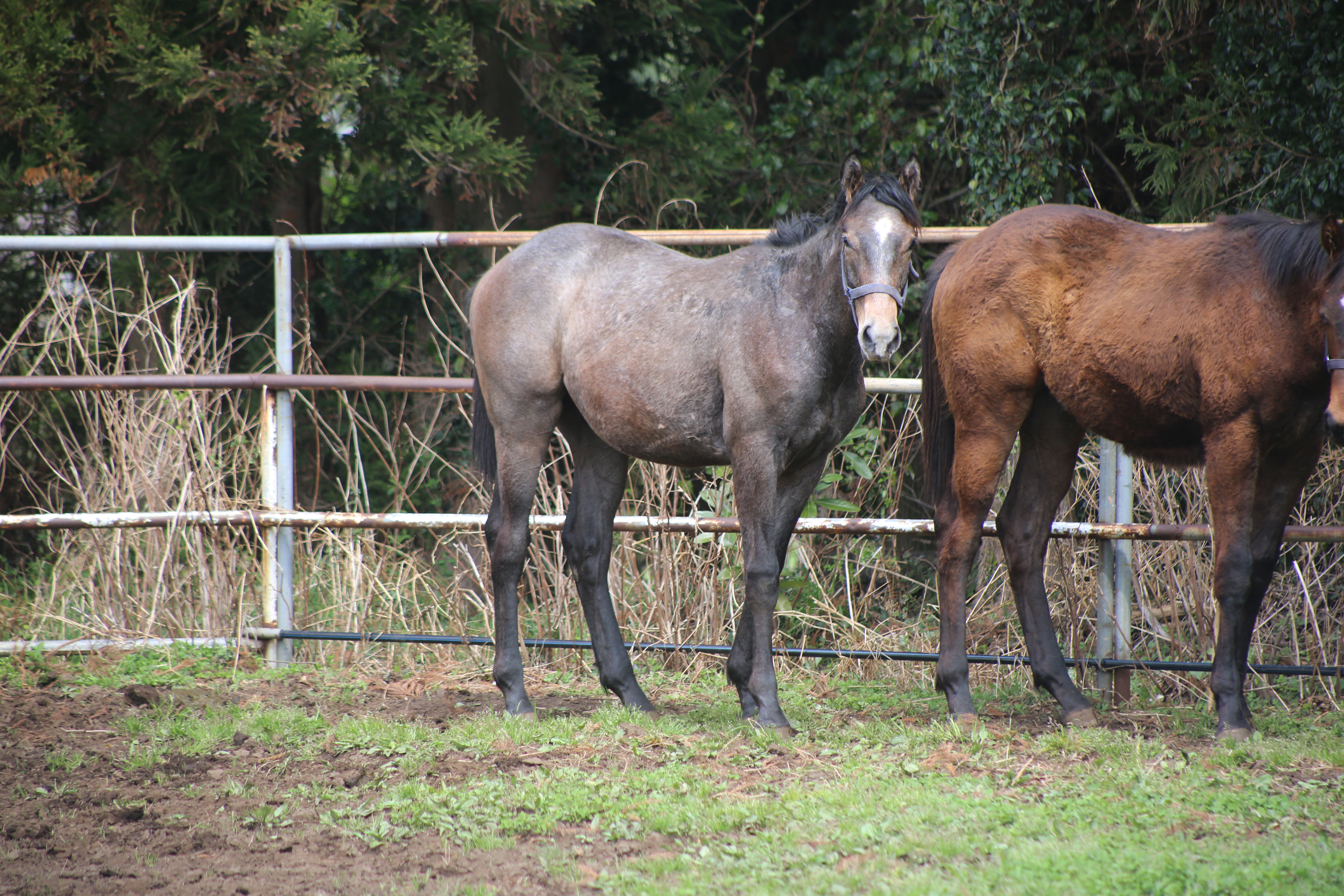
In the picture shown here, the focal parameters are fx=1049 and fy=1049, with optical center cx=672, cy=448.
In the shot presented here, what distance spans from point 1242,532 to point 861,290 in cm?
158

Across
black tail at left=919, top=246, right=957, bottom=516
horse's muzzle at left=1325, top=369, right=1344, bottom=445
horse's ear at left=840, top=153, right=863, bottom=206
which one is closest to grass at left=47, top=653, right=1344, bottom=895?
black tail at left=919, top=246, right=957, bottom=516

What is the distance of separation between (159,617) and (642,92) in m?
6.06

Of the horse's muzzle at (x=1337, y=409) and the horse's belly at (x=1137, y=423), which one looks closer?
the horse's muzzle at (x=1337, y=409)

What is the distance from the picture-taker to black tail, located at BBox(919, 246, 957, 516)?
176 inches

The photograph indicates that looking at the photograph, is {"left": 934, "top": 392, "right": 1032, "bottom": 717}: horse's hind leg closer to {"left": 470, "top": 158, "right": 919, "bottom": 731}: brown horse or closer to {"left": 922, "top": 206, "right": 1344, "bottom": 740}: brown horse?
{"left": 922, "top": 206, "right": 1344, "bottom": 740}: brown horse

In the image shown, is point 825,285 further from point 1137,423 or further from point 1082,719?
point 1082,719

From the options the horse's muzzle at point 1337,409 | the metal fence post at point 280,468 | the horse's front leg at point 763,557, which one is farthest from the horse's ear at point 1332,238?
the metal fence post at point 280,468

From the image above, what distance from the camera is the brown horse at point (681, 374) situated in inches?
156

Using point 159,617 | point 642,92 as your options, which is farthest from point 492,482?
point 642,92

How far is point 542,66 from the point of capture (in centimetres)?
784

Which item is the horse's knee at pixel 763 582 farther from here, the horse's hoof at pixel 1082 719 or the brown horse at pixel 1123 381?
the horse's hoof at pixel 1082 719

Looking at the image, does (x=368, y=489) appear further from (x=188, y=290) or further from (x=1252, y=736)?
(x=1252, y=736)

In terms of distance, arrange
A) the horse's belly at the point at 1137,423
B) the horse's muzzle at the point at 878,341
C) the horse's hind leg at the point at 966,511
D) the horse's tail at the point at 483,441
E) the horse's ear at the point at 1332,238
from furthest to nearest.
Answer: the horse's tail at the point at 483,441 → the horse's hind leg at the point at 966,511 → the horse's belly at the point at 1137,423 → the horse's muzzle at the point at 878,341 → the horse's ear at the point at 1332,238

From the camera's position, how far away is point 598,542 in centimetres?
455
